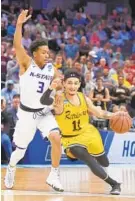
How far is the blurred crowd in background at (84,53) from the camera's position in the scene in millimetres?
14539

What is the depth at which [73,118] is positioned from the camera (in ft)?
29.1

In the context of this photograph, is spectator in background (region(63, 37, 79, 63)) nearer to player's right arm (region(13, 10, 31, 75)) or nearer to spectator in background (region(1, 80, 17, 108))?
spectator in background (region(1, 80, 17, 108))

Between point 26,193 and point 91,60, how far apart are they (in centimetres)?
1027

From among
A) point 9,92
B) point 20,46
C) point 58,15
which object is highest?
point 58,15

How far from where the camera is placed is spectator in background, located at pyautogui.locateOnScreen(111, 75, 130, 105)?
1531 centimetres

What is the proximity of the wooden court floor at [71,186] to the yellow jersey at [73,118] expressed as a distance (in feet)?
2.51

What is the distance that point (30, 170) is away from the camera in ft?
39.1

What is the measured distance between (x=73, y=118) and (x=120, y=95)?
264 inches

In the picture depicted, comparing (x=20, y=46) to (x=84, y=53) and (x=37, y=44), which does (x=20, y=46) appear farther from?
(x=84, y=53)

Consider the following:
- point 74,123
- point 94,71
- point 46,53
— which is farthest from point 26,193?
point 94,71

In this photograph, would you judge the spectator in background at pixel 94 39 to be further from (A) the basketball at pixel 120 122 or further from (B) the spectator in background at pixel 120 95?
(A) the basketball at pixel 120 122

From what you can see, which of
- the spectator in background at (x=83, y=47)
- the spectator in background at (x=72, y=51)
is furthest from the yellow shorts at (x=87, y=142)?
the spectator in background at (x=83, y=47)

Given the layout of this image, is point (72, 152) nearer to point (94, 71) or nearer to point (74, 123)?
point (74, 123)

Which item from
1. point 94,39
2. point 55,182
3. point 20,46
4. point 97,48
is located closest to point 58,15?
point 94,39
